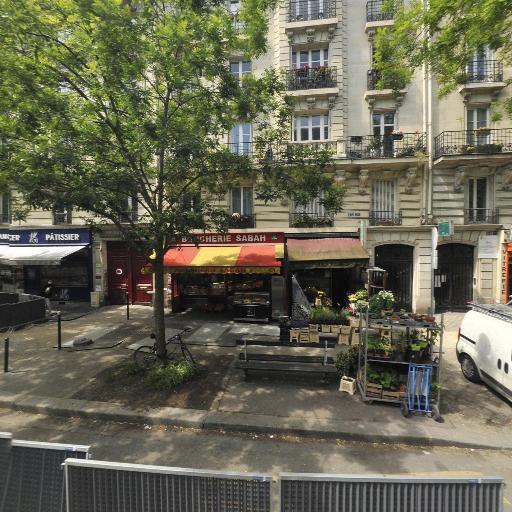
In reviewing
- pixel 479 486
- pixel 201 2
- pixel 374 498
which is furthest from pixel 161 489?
pixel 201 2

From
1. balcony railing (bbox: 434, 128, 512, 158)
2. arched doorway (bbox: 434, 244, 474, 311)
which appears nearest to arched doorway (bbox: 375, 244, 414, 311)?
arched doorway (bbox: 434, 244, 474, 311)

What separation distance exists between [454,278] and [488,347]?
9100 millimetres

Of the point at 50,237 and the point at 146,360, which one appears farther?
the point at 50,237

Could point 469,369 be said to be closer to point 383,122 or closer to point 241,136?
point 383,122

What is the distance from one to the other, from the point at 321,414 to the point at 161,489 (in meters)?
3.76

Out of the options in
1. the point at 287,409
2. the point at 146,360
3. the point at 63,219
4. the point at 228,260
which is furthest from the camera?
the point at 63,219

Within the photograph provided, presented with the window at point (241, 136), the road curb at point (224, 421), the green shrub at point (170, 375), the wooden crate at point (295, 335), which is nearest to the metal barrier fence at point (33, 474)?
the road curb at point (224, 421)

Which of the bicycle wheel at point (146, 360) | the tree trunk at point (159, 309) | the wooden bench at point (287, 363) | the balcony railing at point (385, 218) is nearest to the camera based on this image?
the wooden bench at point (287, 363)

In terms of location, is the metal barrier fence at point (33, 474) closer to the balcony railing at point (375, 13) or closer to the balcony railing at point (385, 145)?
the balcony railing at point (385, 145)

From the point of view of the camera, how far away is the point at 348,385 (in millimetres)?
6418

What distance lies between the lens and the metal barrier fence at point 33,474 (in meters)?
2.68

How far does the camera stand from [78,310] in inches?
570

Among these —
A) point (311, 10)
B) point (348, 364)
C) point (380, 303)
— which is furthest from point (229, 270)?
point (311, 10)

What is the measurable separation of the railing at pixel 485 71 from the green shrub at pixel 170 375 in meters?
16.1
